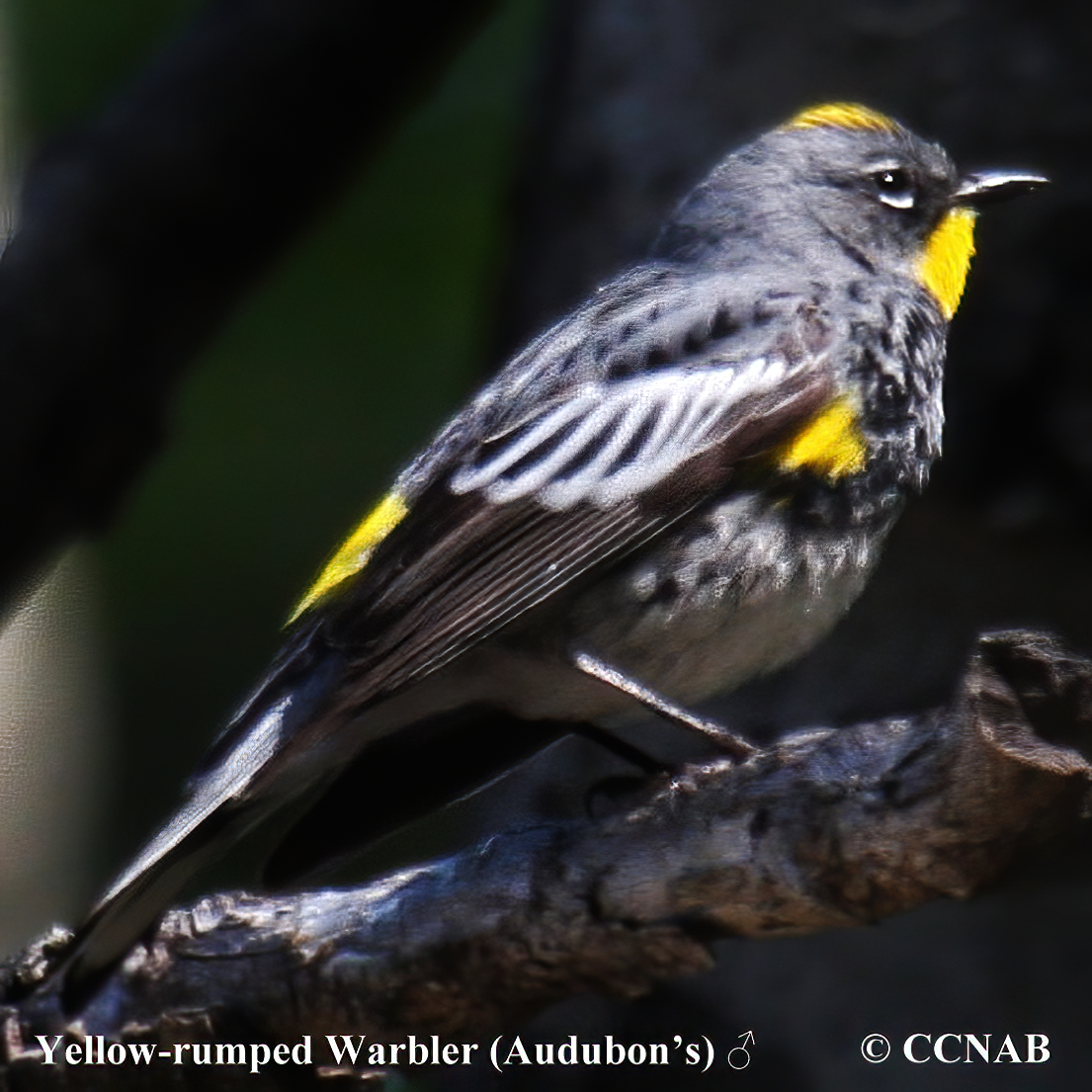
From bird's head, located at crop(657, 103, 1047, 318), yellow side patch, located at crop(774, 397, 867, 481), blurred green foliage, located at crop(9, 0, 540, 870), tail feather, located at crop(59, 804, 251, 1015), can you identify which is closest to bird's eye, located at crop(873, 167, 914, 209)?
bird's head, located at crop(657, 103, 1047, 318)

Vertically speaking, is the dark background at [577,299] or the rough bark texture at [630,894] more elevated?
the dark background at [577,299]

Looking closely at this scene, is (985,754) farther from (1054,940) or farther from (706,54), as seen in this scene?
(706,54)

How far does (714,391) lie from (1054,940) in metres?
0.57

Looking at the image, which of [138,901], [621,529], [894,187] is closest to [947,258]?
[894,187]

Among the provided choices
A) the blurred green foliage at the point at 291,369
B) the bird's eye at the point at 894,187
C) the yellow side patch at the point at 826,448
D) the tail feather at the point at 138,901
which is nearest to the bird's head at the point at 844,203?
the bird's eye at the point at 894,187

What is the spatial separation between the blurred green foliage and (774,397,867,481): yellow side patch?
367 mm

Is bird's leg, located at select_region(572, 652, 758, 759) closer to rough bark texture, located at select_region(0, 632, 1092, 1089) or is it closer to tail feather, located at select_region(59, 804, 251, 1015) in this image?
rough bark texture, located at select_region(0, 632, 1092, 1089)

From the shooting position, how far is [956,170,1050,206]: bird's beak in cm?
102

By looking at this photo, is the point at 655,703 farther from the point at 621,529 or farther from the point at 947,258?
the point at 947,258

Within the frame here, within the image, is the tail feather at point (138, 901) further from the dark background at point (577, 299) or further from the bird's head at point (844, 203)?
the bird's head at point (844, 203)

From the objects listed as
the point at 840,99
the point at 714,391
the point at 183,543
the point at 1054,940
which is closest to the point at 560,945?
the point at 714,391

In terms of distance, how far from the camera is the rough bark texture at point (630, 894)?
0.73 meters

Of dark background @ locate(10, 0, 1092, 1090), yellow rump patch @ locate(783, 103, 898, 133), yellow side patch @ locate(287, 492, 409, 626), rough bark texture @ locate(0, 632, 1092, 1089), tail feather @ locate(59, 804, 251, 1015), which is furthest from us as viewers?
dark background @ locate(10, 0, 1092, 1090)

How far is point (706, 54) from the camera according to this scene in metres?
1.48
